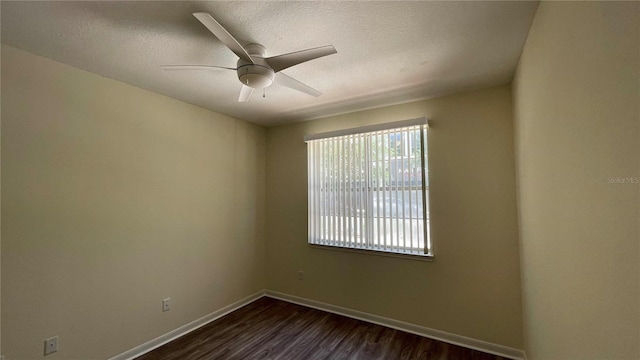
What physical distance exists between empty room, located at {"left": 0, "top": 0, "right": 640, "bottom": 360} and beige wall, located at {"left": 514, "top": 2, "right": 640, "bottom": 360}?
0.01m

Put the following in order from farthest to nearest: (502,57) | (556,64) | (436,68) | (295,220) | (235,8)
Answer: (295,220) → (436,68) → (502,57) → (235,8) → (556,64)

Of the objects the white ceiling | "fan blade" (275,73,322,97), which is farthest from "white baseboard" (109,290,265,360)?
"fan blade" (275,73,322,97)

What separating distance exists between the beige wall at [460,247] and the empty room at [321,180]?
0.06 feet

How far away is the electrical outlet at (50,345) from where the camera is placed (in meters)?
1.88

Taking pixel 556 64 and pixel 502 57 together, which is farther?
pixel 502 57

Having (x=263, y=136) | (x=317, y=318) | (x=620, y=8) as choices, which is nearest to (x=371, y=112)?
(x=263, y=136)

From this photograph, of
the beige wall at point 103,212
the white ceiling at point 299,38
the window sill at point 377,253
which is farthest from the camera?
the window sill at point 377,253

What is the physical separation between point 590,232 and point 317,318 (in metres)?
2.85

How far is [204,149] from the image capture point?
3098 millimetres

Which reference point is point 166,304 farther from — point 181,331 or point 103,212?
point 103,212

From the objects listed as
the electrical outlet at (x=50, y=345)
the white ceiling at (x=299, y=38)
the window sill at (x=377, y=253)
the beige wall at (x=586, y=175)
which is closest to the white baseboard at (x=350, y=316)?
the electrical outlet at (x=50, y=345)

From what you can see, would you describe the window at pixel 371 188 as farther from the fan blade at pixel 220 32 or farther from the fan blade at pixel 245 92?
the fan blade at pixel 220 32

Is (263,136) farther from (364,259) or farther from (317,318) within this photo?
(317,318)

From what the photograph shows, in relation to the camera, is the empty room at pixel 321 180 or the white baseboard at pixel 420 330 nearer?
the empty room at pixel 321 180
